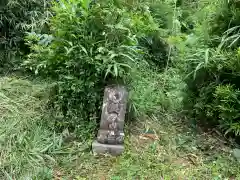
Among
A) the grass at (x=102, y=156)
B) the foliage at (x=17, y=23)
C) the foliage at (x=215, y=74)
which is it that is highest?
the foliage at (x=17, y=23)

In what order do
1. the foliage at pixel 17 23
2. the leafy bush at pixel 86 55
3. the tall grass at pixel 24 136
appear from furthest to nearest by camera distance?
the foliage at pixel 17 23
the leafy bush at pixel 86 55
the tall grass at pixel 24 136

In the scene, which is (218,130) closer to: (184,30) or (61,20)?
(61,20)

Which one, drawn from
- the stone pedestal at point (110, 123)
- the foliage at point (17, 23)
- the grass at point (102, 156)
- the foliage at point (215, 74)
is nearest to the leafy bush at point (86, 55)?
the stone pedestal at point (110, 123)

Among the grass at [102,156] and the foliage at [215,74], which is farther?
the foliage at [215,74]

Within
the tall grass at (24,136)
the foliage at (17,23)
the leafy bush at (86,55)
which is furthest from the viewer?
the foliage at (17,23)

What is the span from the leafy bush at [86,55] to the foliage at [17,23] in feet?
4.30

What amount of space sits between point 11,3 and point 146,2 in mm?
1845

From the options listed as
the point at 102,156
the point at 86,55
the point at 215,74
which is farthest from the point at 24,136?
the point at 215,74

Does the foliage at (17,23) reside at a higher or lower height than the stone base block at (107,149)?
higher

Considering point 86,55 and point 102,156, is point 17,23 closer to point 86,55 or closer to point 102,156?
point 86,55

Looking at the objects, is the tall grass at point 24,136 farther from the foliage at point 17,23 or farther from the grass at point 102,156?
the foliage at point 17,23

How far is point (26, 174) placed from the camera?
2557 millimetres

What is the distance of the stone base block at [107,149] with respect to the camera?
2852 millimetres

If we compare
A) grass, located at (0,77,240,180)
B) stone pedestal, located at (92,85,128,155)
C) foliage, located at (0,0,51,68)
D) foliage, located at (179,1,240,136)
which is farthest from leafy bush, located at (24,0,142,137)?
foliage, located at (0,0,51,68)
